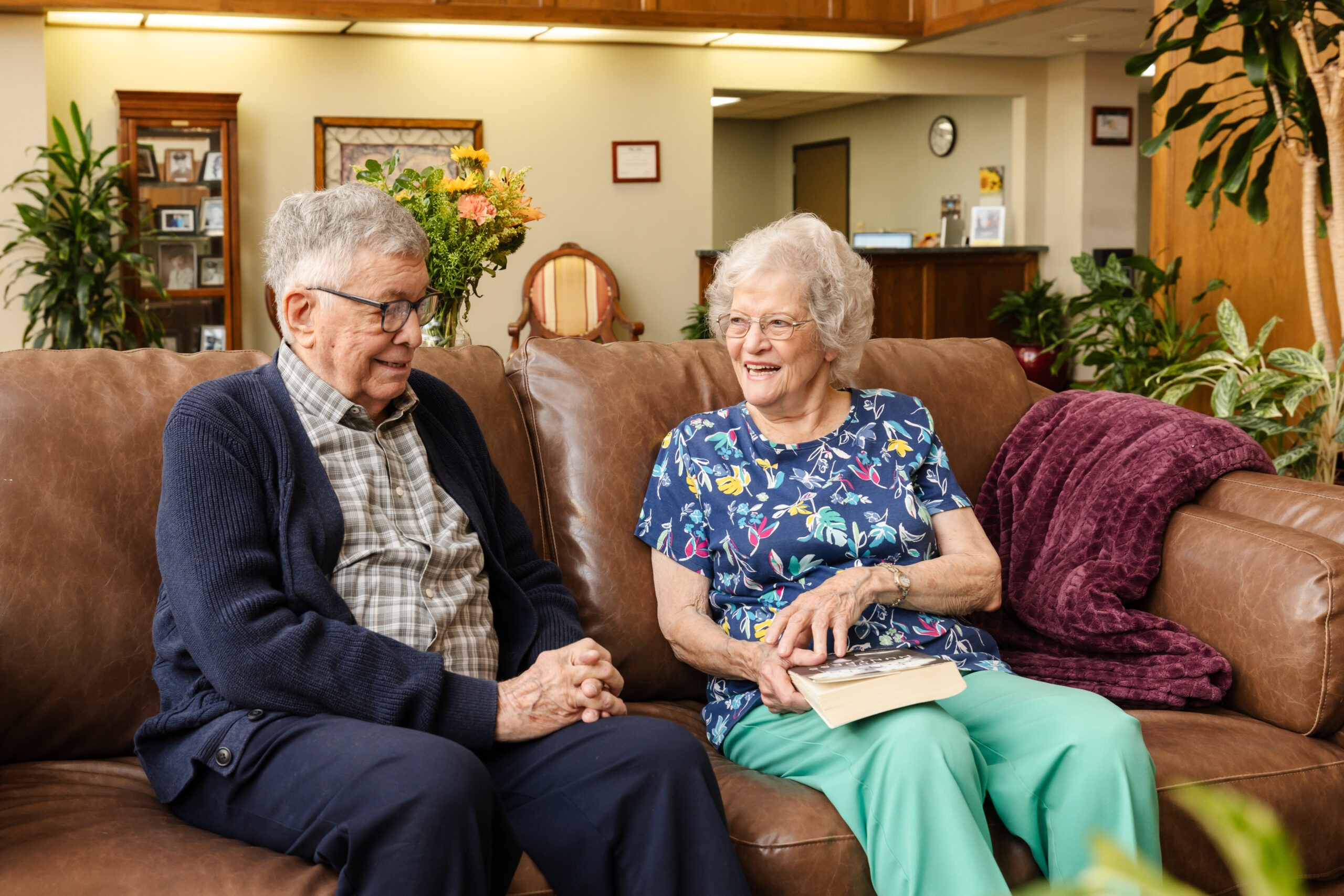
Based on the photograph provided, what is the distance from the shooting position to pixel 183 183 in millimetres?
5812

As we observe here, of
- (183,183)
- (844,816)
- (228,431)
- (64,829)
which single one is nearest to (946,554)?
(844,816)

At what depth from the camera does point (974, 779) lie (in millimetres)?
1522

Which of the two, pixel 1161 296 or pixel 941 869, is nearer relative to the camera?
pixel 941 869

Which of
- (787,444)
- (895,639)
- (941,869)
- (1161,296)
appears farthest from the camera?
(1161,296)

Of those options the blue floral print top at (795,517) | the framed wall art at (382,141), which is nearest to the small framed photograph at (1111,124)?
the framed wall art at (382,141)

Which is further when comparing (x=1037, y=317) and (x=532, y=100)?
(x=1037, y=317)

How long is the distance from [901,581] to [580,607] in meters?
0.55

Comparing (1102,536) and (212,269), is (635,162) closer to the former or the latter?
(212,269)

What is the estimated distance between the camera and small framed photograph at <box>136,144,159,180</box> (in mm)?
5746

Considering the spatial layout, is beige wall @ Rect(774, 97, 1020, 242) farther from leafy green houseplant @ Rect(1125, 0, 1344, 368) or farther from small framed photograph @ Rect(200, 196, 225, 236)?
small framed photograph @ Rect(200, 196, 225, 236)

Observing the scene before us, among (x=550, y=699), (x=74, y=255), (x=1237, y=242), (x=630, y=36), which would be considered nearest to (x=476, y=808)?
(x=550, y=699)

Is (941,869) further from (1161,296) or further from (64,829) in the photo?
(1161,296)

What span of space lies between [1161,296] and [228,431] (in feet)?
16.9

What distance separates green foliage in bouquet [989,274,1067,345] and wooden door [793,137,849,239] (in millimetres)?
2555
